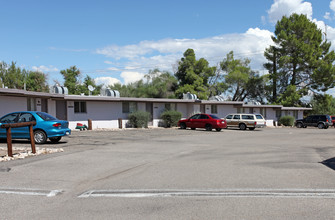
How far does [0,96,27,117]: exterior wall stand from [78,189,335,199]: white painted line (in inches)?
627

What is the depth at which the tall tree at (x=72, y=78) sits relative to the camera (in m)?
54.0

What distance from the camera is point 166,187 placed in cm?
714

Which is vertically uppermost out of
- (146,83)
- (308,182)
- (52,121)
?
(146,83)

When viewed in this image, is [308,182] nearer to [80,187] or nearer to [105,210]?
[105,210]

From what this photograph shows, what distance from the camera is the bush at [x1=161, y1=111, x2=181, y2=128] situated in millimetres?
31678

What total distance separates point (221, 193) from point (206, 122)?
22.2 metres

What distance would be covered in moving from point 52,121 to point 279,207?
11823 mm

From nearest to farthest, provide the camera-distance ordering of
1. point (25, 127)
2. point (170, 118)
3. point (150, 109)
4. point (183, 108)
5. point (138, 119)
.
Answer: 1. point (25, 127)
2. point (138, 119)
3. point (170, 118)
4. point (150, 109)
5. point (183, 108)

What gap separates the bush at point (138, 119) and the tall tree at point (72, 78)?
2713 centimetres

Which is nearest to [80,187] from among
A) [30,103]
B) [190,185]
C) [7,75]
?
[190,185]

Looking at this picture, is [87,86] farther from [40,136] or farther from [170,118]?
[40,136]

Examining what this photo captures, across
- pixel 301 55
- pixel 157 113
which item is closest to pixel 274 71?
pixel 301 55

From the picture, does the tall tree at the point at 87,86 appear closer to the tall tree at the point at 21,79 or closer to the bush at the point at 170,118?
the tall tree at the point at 21,79

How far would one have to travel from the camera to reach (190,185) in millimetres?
7312
